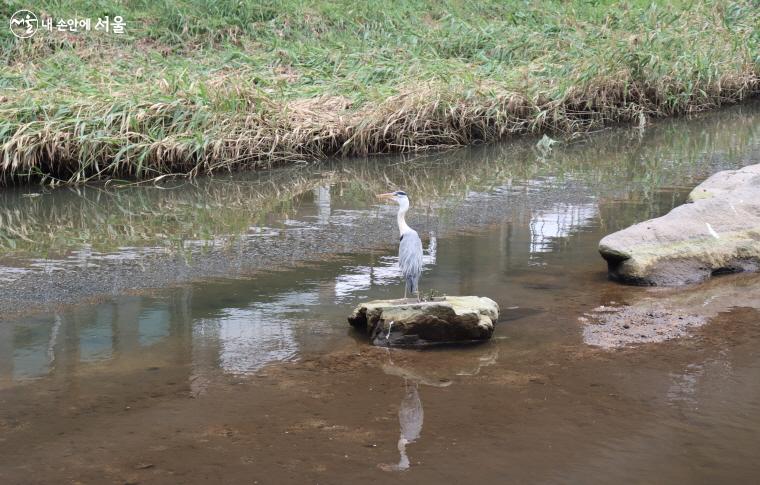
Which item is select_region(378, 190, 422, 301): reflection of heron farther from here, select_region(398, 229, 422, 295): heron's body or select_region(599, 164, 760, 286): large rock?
select_region(599, 164, 760, 286): large rock

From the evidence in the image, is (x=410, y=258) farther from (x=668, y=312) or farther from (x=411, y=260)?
(x=668, y=312)

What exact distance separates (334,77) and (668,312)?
8404mm

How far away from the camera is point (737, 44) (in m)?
Answer: 15.3

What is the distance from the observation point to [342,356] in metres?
5.56

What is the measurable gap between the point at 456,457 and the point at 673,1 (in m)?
16.9

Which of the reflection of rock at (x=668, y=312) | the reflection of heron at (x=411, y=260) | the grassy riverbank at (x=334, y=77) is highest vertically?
the grassy riverbank at (x=334, y=77)

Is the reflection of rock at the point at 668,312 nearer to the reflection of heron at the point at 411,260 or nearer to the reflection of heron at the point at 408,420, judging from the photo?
the reflection of heron at the point at 411,260

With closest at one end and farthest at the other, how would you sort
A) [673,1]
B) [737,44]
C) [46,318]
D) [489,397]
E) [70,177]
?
1. [489,397]
2. [46,318]
3. [70,177]
4. [737,44]
5. [673,1]

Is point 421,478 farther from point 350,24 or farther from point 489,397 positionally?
point 350,24

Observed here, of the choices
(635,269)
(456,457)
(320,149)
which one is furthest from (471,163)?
(456,457)

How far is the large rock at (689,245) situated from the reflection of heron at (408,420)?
2.41 metres

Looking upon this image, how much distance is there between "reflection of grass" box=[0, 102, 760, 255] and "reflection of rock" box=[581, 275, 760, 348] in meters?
A: 2.96

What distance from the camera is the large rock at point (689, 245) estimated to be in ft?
22.5

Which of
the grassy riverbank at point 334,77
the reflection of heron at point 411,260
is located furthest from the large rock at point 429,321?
the grassy riverbank at point 334,77
